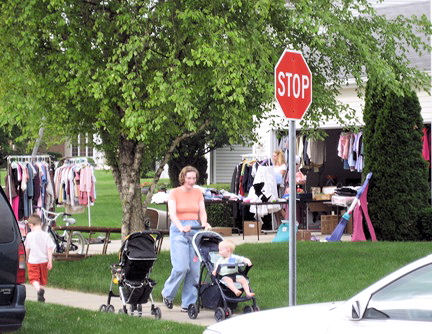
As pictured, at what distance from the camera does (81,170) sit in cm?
2286

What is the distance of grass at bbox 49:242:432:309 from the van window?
409 cm

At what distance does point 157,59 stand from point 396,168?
242 inches

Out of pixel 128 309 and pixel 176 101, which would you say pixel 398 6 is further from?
pixel 128 309

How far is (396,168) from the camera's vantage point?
68.6ft

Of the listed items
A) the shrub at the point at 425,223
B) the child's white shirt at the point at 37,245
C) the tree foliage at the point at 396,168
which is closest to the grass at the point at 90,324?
the child's white shirt at the point at 37,245

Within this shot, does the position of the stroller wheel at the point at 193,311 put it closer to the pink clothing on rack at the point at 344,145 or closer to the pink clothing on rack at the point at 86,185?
the pink clothing on rack at the point at 86,185

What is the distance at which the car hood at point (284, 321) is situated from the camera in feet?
21.2

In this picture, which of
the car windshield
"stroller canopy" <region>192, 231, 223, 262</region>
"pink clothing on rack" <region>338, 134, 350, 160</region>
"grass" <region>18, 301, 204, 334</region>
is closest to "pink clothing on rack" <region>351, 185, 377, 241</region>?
"pink clothing on rack" <region>338, 134, 350, 160</region>

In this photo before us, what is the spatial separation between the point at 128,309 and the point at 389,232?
29.8 ft

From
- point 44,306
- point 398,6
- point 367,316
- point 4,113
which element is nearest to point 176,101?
point 4,113


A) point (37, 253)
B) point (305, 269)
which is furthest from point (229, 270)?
point (305, 269)

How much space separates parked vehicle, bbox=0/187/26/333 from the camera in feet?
30.2

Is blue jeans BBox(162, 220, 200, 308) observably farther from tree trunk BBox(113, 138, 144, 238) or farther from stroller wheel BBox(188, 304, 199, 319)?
tree trunk BBox(113, 138, 144, 238)

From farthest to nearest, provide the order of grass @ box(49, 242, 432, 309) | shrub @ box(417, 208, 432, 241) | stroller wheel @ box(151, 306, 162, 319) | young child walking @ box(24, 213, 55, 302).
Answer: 1. shrub @ box(417, 208, 432, 241)
2. grass @ box(49, 242, 432, 309)
3. young child walking @ box(24, 213, 55, 302)
4. stroller wheel @ box(151, 306, 162, 319)
